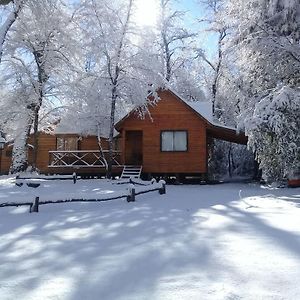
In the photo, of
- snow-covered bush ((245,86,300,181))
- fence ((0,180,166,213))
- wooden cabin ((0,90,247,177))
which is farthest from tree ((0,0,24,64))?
snow-covered bush ((245,86,300,181))

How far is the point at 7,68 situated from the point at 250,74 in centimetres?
1239

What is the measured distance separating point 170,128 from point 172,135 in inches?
16.5

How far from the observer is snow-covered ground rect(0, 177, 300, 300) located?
389 centimetres

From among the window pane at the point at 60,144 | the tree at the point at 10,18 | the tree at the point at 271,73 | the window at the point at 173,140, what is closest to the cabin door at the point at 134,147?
the window at the point at 173,140

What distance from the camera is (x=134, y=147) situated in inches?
1005

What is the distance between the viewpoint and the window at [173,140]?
73.0 ft

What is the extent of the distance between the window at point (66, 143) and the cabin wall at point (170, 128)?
4.97 metres

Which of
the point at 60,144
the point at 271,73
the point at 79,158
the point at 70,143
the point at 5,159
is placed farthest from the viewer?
the point at 5,159

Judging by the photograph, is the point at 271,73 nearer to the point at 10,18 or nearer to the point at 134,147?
the point at 134,147

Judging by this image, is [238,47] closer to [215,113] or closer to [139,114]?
[139,114]

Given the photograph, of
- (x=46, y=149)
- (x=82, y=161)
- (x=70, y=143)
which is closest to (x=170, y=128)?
(x=82, y=161)

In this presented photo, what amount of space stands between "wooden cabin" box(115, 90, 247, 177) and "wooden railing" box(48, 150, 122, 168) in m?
2.37

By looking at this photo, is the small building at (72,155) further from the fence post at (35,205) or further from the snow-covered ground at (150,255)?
the snow-covered ground at (150,255)

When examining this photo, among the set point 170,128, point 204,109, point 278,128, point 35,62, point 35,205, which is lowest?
point 35,205
